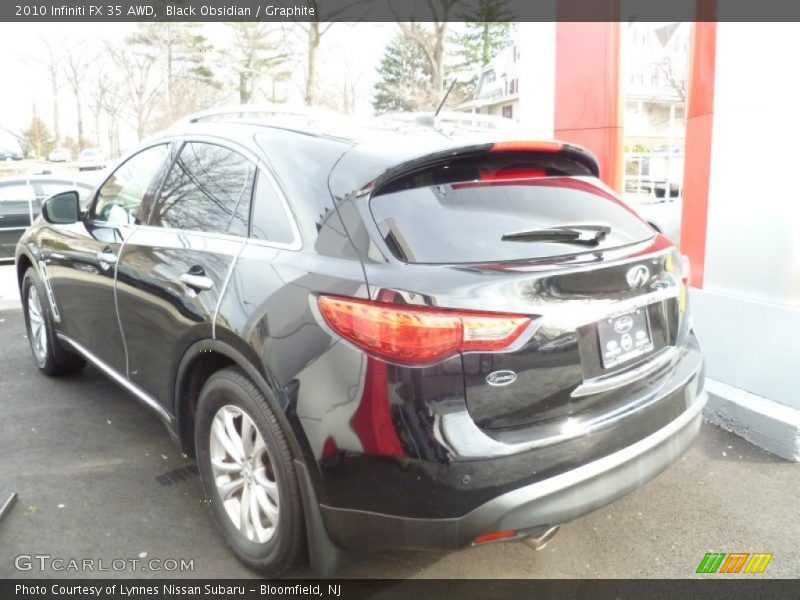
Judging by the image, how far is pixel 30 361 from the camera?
215 inches

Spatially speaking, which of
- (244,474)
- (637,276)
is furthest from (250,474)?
(637,276)

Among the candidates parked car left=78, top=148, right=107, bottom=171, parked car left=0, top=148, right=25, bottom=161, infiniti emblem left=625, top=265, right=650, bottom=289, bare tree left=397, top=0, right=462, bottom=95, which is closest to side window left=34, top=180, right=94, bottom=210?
infiniti emblem left=625, top=265, right=650, bottom=289

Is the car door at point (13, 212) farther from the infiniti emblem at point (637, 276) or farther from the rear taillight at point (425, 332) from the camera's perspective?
the infiniti emblem at point (637, 276)

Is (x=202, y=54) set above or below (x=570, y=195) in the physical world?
above

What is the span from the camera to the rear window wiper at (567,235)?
232 centimetres

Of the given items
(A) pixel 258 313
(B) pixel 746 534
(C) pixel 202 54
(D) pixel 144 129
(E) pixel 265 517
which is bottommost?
(B) pixel 746 534

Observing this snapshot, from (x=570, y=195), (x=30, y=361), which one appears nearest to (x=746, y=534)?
(x=570, y=195)

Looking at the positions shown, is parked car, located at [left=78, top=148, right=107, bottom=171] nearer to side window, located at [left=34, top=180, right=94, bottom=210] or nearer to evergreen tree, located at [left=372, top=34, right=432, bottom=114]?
evergreen tree, located at [left=372, top=34, right=432, bottom=114]

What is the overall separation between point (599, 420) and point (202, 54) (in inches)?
1683

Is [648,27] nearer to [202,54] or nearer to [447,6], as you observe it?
[447,6]

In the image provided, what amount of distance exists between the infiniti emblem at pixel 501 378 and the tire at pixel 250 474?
747mm

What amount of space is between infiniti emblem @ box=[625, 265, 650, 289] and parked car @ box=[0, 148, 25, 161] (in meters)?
45.3

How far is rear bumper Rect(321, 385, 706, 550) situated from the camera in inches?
82.0

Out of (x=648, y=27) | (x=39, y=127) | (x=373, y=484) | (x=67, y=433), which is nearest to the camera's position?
(x=373, y=484)
